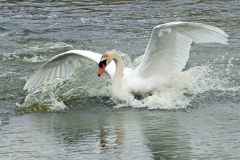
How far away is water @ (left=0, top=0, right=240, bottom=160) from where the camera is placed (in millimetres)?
9219

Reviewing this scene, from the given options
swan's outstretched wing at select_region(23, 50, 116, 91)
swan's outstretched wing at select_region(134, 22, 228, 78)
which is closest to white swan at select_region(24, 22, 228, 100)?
swan's outstretched wing at select_region(134, 22, 228, 78)

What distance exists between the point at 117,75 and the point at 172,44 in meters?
0.93

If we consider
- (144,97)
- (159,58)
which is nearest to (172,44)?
(159,58)

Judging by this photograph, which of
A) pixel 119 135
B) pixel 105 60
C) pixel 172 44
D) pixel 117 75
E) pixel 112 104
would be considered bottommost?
pixel 119 135

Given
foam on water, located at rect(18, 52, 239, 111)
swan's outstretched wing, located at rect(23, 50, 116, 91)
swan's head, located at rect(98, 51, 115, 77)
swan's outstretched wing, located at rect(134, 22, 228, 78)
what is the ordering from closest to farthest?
swan's outstretched wing, located at rect(134, 22, 228, 78) < foam on water, located at rect(18, 52, 239, 111) < swan's head, located at rect(98, 51, 115, 77) < swan's outstretched wing, located at rect(23, 50, 116, 91)

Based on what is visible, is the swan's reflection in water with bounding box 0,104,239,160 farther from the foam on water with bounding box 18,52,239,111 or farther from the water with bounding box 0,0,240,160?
the foam on water with bounding box 18,52,239,111

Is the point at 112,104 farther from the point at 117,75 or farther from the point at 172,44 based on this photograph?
the point at 172,44

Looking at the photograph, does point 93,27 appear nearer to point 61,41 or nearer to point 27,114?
point 61,41

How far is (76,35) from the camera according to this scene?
62.6 feet

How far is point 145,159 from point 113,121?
2231 mm

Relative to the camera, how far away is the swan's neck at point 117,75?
1214cm

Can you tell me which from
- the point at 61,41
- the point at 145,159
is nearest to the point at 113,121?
the point at 145,159

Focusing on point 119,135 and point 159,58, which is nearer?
point 119,135

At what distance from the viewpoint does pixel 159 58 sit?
39.9 ft
